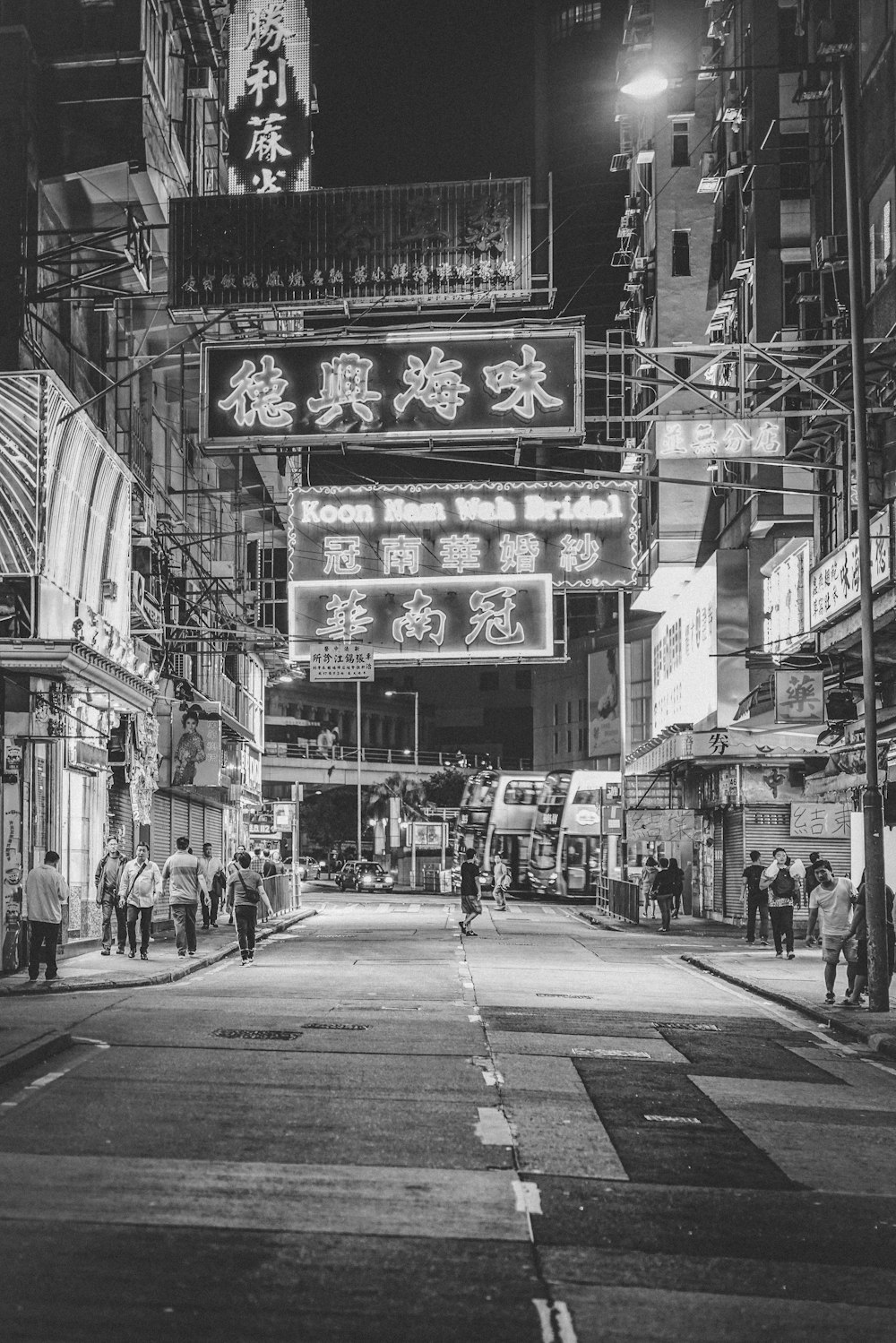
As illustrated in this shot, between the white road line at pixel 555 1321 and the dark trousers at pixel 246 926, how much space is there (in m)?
17.8

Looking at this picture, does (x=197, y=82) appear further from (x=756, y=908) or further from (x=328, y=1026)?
(x=328, y=1026)

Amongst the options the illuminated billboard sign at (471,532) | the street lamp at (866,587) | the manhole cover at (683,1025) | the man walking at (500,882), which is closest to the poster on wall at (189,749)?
the illuminated billboard sign at (471,532)

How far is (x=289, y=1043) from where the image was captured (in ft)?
44.5

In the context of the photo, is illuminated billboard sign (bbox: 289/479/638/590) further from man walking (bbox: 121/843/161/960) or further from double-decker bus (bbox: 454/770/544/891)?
double-decker bus (bbox: 454/770/544/891)

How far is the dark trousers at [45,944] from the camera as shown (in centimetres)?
1856

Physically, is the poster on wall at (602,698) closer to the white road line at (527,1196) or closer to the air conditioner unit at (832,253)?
→ the air conditioner unit at (832,253)

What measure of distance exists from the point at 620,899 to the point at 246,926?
66.8ft

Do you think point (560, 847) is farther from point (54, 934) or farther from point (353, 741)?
point (353, 741)

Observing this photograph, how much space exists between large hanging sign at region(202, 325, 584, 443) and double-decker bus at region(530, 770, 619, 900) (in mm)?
34779

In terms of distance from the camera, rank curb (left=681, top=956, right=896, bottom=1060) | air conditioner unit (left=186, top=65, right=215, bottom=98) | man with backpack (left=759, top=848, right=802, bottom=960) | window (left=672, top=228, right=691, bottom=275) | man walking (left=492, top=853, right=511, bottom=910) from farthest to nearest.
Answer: window (left=672, top=228, right=691, bottom=275), man walking (left=492, top=853, right=511, bottom=910), air conditioner unit (left=186, top=65, right=215, bottom=98), man with backpack (left=759, top=848, right=802, bottom=960), curb (left=681, top=956, right=896, bottom=1060)

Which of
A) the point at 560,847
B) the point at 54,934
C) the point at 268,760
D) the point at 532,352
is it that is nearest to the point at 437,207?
the point at 532,352

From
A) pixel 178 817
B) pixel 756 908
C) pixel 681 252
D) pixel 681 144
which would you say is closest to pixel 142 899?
pixel 756 908

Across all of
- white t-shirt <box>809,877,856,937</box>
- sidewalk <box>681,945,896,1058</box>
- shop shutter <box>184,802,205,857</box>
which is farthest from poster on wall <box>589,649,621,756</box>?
white t-shirt <box>809,877,856,937</box>

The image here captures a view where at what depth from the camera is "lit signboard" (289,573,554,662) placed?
91.1 ft
